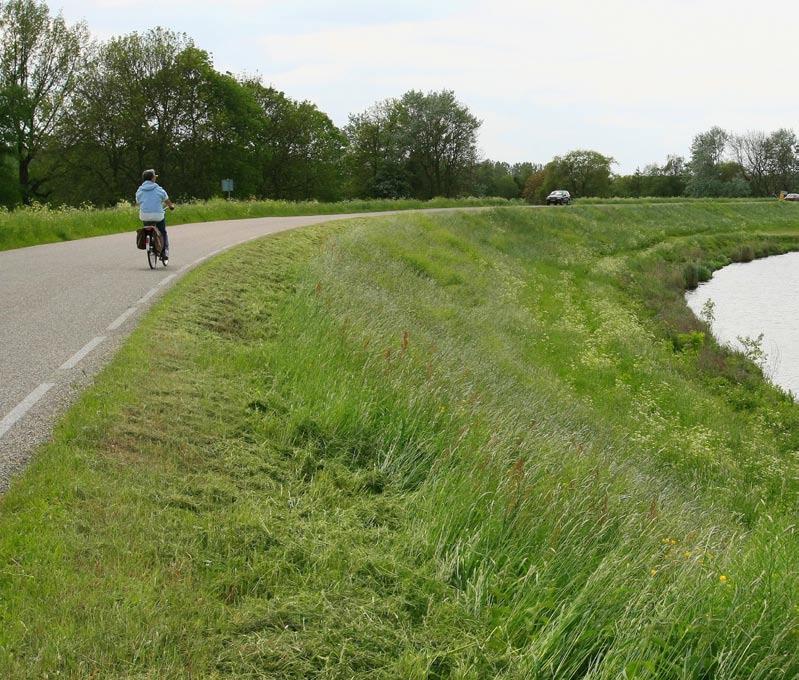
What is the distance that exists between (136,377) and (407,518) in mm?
3098

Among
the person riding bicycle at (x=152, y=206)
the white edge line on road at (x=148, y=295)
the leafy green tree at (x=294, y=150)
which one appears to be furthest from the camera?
the leafy green tree at (x=294, y=150)

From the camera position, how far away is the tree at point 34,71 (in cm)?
4850

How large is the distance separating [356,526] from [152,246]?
10.4 metres

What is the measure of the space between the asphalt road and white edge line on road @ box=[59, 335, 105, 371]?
10mm

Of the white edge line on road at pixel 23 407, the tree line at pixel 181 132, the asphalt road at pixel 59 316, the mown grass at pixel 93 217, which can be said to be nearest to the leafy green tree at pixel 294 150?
the tree line at pixel 181 132

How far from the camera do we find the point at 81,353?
24.6 ft

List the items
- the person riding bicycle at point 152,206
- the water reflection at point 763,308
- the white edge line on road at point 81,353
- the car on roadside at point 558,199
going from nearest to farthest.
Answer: the white edge line on road at point 81,353, the person riding bicycle at point 152,206, the water reflection at point 763,308, the car on roadside at point 558,199

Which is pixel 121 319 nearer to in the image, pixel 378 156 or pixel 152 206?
pixel 152 206

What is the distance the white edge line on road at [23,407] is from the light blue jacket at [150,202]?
8168 mm

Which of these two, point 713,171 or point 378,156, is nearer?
point 378,156

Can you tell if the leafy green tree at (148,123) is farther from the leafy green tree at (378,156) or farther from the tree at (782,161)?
the tree at (782,161)

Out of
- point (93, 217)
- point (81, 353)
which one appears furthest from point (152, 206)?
point (93, 217)

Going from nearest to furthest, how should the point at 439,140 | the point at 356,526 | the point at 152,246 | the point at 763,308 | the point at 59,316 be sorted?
the point at 356,526
the point at 59,316
the point at 152,246
the point at 763,308
the point at 439,140

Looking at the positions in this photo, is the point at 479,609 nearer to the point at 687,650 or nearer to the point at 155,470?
the point at 687,650
